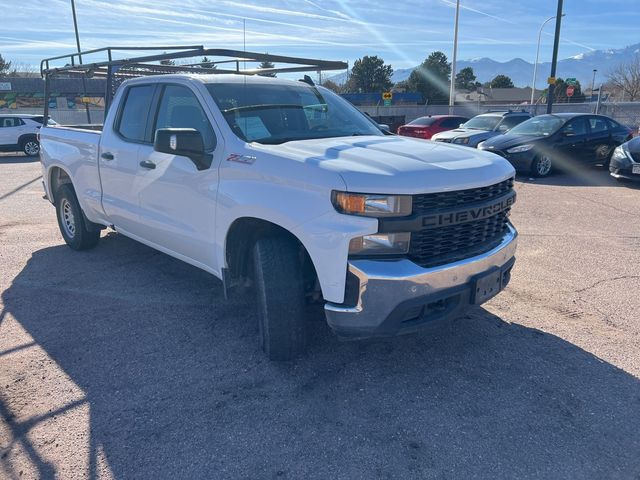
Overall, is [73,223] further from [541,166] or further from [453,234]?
[541,166]

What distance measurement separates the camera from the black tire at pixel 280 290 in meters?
3.27

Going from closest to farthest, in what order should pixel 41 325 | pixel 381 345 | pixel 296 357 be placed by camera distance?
1. pixel 296 357
2. pixel 381 345
3. pixel 41 325

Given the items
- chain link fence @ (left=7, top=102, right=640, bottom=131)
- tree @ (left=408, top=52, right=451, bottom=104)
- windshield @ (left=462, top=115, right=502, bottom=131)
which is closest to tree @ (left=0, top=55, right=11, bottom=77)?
chain link fence @ (left=7, top=102, right=640, bottom=131)

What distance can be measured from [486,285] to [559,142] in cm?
1023

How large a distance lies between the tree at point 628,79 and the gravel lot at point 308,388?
58545 mm

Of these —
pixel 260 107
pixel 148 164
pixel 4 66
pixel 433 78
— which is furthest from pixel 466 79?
pixel 148 164

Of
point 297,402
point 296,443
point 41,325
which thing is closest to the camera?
point 296,443

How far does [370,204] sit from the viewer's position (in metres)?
2.91

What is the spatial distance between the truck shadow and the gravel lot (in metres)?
0.01

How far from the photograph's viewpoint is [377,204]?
2910 mm

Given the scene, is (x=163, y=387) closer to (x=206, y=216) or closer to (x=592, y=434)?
(x=206, y=216)

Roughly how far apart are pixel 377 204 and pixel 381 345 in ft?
4.64

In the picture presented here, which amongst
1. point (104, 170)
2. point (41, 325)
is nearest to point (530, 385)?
point (41, 325)

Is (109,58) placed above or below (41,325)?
above
